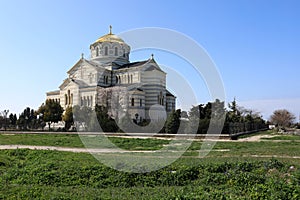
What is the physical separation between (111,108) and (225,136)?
86.4ft

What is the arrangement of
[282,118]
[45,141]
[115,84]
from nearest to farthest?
[45,141], [115,84], [282,118]

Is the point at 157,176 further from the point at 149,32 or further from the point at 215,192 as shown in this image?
the point at 149,32

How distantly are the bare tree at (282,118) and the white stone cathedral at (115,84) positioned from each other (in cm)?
3947

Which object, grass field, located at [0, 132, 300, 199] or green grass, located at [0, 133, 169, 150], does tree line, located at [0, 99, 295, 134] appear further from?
grass field, located at [0, 132, 300, 199]

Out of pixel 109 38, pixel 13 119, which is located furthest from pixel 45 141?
pixel 109 38

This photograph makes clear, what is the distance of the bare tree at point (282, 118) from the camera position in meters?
82.9

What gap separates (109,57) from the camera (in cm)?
6181

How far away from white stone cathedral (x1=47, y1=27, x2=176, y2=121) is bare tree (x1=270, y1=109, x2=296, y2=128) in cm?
3947

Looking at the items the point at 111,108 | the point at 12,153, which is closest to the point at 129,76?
the point at 111,108

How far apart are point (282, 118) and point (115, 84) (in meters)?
51.5

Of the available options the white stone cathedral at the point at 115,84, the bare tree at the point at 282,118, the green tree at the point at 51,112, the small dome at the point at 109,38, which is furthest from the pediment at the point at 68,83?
the bare tree at the point at 282,118

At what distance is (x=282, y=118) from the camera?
3280 inches

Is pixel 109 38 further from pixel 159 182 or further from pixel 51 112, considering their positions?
pixel 159 182

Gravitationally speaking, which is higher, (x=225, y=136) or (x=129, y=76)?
(x=129, y=76)
